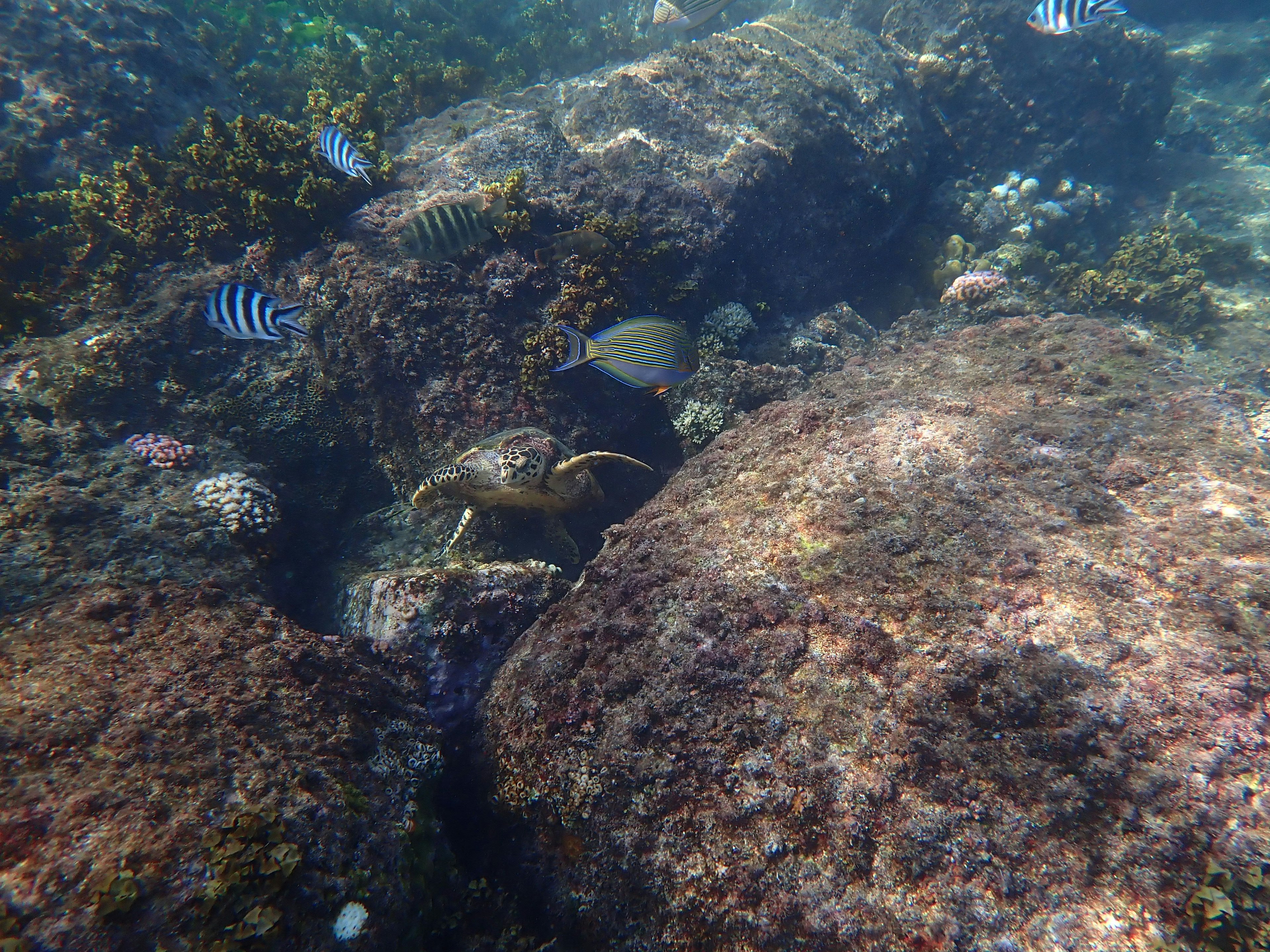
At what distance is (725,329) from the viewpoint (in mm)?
6062

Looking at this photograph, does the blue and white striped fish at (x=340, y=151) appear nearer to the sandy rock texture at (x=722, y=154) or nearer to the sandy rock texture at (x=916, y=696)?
the sandy rock texture at (x=722, y=154)

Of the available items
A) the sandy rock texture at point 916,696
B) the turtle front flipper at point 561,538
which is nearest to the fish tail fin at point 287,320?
the turtle front flipper at point 561,538

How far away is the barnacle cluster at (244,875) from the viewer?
1.65 m

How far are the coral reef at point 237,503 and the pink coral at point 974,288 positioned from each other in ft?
30.2

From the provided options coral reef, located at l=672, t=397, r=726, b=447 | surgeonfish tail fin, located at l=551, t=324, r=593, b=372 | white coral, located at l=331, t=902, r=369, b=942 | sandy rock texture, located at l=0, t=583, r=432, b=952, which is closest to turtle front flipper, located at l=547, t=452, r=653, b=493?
surgeonfish tail fin, located at l=551, t=324, r=593, b=372

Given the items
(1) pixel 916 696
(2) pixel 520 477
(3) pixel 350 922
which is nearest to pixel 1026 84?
(2) pixel 520 477

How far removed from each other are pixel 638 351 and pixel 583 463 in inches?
42.8

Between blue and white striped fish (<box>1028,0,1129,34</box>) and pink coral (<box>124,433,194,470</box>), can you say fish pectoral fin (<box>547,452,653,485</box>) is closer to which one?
pink coral (<box>124,433,194,470</box>)

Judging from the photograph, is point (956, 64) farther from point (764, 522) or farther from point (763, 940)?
point (763, 940)

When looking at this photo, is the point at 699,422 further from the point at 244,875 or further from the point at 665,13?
the point at 665,13

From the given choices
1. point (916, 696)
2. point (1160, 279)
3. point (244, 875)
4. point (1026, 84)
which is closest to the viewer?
point (244, 875)

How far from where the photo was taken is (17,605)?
280 cm

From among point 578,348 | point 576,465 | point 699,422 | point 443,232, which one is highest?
point 443,232

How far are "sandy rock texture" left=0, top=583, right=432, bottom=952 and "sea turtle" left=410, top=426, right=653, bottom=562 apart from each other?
63.5 inches
